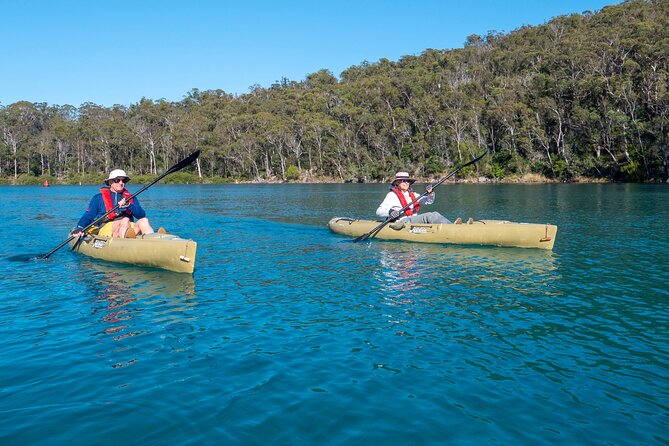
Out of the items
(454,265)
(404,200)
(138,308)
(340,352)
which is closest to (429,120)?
(404,200)

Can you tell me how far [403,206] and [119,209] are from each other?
24.6 feet

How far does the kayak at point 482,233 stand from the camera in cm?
1411

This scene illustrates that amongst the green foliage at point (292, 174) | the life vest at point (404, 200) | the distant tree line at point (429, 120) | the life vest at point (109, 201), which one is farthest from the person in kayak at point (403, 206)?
the green foliage at point (292, 174)

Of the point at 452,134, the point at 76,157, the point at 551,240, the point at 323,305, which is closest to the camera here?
the point at 323,305

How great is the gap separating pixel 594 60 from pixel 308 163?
4496cm

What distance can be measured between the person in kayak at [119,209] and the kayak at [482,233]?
6543mm

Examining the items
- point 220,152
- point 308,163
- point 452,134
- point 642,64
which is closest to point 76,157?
point 220,152

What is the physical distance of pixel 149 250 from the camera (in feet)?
38.1

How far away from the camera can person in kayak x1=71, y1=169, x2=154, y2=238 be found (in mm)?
12758

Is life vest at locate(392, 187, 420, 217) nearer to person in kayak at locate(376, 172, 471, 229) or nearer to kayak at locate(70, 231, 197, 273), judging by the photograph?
person in kayak at locate(376, 172, 471, 229)

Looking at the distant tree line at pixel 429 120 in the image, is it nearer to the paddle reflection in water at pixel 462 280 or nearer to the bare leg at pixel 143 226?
the paddle reflection in water at pixel 462 280

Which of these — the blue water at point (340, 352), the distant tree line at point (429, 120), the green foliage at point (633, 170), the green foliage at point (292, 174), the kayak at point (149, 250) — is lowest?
the blue water at point (340, 352)

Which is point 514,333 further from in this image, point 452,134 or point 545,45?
point 545,45

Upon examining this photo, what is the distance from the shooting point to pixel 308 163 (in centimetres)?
9175
